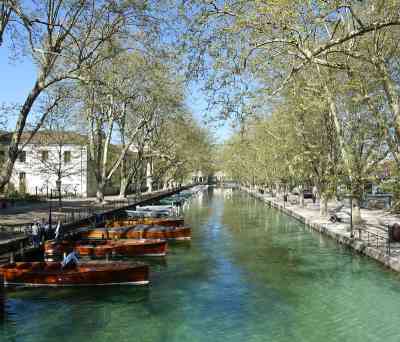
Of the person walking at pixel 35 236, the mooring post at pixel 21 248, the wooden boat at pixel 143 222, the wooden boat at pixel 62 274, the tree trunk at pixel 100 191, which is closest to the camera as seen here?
the wooden boat at pixel 62 274

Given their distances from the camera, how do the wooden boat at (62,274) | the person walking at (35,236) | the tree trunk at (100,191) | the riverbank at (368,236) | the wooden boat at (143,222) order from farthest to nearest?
the tree trunk at (100,191) < the wooden boat at (143,222) < the person walking at (35,236) < the riverbank at (368,236) < the wooden boat at (62,274)

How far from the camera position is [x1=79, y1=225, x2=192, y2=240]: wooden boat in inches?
1176

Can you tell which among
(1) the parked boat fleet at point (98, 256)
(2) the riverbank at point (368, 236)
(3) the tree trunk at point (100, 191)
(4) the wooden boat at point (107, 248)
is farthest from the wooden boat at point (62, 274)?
(3) the tree trunk at point (100, 191)

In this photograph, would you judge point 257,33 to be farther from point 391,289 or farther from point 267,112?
point 267,112

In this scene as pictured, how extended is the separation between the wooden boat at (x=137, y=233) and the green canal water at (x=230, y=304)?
17.1 feet

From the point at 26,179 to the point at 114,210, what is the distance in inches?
1117

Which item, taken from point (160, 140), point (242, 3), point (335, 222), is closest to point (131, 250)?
point (242, 3)

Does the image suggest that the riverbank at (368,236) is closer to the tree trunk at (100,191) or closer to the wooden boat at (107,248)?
the wooden boat at (107,248)

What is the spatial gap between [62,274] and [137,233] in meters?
11.8

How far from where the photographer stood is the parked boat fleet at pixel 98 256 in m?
19.3

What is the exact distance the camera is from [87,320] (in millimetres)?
15453

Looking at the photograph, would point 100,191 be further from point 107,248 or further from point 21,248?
point 21,248

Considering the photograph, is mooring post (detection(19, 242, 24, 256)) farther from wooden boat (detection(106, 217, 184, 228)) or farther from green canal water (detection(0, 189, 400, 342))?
wooden boat (detection(106, 217, 184, 228))

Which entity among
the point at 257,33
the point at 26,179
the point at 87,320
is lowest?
the point at 87,320
